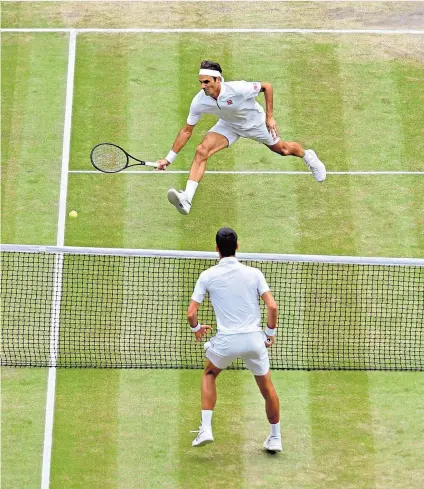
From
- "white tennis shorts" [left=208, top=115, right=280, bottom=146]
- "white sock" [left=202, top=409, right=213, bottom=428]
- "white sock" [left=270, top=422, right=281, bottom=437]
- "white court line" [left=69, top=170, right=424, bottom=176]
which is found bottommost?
"white sock" [left=270, top=422, right=281, bottom=437]

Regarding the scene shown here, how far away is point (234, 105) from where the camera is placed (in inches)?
715

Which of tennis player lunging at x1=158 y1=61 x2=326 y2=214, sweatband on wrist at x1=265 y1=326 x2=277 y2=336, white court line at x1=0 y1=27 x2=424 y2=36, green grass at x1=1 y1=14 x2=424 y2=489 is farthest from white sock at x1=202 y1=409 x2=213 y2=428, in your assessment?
white court line at x1=0 y1=27 x2=424 y2=36

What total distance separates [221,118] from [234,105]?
1.59 ft

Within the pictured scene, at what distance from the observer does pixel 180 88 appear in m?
22.1

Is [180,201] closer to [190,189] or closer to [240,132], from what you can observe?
[190,189]

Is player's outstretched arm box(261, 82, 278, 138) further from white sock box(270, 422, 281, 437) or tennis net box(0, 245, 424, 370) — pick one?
white sock box(270, 422, 281, 437)

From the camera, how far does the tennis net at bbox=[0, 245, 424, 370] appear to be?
16.6 metres

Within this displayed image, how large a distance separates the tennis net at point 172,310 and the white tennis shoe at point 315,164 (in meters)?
1.63

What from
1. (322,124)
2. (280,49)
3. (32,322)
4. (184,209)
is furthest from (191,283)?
(280,49)

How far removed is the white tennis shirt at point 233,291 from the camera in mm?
14359

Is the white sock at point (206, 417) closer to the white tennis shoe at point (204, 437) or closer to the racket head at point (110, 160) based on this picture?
the white tennis shoe at point (204, 437)

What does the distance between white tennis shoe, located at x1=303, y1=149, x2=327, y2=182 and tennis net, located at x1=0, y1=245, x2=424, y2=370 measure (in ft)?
5.35

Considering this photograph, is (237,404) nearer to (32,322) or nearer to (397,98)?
(32,322)

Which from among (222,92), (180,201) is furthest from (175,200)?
(222,92)
